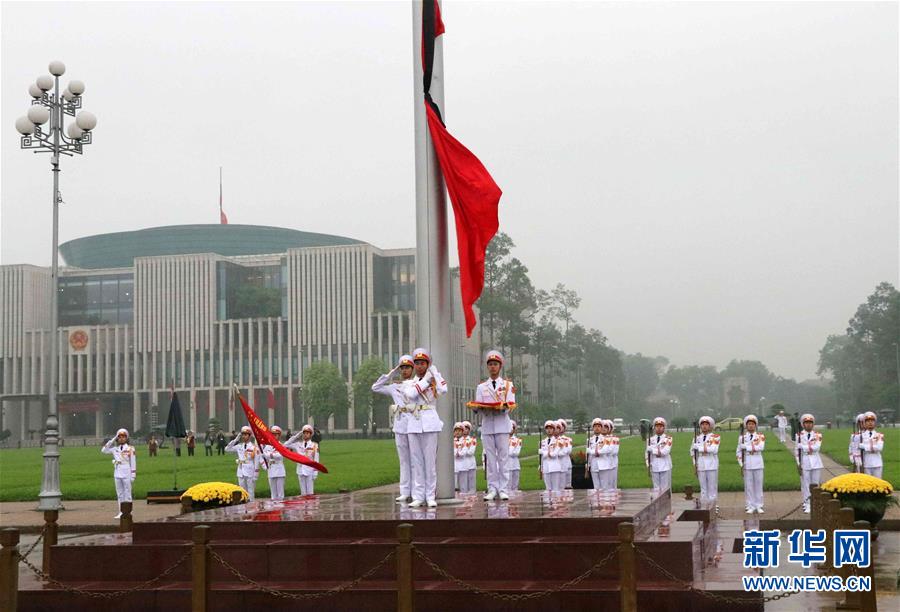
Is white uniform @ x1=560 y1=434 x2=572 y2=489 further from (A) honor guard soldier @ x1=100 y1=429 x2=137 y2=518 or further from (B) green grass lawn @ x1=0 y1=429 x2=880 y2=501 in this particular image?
(A) honor guard soldier @ x1=100 y1=429 x2=137 y2=518

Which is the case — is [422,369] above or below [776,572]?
above

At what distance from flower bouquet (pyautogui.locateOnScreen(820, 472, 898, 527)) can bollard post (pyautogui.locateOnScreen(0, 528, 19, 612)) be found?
9092 millimetres

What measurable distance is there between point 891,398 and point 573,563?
71749mm

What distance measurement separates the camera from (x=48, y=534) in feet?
36.2

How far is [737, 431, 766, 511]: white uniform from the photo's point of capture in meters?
17.4

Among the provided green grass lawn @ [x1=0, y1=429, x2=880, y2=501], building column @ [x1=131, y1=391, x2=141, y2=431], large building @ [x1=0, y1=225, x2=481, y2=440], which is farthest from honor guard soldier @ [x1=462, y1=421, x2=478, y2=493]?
building column @ [x1=131, y1=391, x2=141, y2=431]

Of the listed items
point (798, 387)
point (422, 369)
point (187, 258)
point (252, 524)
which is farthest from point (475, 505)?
point (798, 387)

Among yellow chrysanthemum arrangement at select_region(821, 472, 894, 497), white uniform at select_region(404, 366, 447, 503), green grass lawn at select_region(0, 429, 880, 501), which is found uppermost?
white uniform at select_region(404, 366, 447, 503)

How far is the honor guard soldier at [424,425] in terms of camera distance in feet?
37.2

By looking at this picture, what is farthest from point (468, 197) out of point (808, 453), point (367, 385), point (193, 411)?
point (193, 411)

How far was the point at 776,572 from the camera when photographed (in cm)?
1074

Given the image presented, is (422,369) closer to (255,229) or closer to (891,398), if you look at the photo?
(891,398)

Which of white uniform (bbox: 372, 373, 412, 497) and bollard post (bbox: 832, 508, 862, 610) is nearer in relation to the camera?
bollard post (bbox: 832, 508, 862, 610)

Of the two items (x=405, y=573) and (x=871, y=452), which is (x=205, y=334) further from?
(x=405, y=573)
